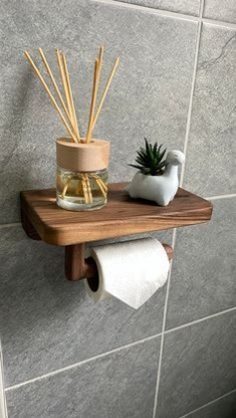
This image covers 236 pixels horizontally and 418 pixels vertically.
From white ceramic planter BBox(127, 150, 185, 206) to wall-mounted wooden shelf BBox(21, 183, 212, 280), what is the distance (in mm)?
12

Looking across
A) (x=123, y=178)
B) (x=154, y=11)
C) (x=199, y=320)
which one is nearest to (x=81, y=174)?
(x=123, y=178)

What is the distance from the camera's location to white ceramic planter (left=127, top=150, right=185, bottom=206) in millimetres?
397

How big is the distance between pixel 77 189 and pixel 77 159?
0.04 metres

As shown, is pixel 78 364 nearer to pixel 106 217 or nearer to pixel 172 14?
pixel 106 217

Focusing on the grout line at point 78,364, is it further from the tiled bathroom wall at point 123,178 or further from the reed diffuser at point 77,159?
the reed diffuser at point 77,159

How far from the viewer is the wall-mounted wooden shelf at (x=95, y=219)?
337 millimetres

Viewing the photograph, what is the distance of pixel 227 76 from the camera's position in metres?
0.51

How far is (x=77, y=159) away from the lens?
13.8 inches

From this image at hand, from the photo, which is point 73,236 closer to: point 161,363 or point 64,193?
point 64,193

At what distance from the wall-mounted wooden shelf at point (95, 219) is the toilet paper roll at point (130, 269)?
0.02 metres

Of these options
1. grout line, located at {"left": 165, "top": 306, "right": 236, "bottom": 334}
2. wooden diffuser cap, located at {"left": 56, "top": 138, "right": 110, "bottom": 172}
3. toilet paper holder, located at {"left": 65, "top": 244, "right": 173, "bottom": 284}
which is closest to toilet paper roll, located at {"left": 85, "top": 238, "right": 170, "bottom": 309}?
toilet paper holder, located at {"left": 65, "top": 244, "right": 173, "bottom": 284}

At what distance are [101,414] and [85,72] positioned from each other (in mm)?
582

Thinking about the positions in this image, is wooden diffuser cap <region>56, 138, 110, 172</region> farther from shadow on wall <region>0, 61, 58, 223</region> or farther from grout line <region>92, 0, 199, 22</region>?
grout line <region>92, 0, 199, 22</region>

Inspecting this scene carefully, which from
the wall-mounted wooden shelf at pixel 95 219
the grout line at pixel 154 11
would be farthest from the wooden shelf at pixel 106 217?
the grout line at pixel 154 11
